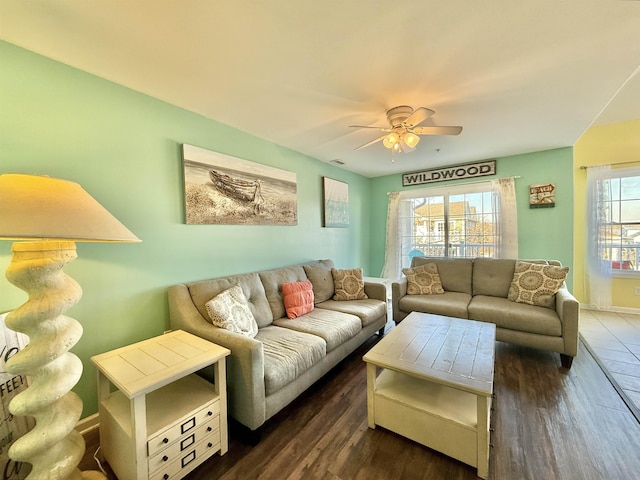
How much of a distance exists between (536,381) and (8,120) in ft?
13.4

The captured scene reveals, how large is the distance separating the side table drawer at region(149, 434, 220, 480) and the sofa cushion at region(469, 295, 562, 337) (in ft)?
8.54

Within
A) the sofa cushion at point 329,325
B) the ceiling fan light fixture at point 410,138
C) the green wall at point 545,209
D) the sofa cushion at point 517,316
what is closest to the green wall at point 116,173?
the sofa cushion at point 329,325

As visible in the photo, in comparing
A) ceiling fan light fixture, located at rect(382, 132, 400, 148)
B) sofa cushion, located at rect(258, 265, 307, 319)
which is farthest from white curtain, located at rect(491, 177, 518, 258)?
sofa cushion, located at rect(258, 265, 307, 319)

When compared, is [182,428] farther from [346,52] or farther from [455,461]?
[346,52]

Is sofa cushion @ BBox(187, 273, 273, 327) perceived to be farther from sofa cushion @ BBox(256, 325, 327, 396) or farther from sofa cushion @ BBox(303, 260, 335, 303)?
sofa cushion @ BBox(303, 260, 335, 303)

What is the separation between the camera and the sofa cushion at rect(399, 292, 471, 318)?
281cm

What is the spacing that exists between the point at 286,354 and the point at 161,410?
766 millimetres

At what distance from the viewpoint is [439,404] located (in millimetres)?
1550

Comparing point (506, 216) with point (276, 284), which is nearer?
point (276, 284)

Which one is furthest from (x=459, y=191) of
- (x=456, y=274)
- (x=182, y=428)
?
(x=182, y=428)

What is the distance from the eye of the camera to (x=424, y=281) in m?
3.38

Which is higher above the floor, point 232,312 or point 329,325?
point 232,312

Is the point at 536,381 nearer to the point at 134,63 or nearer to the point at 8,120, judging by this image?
the point at 134,63

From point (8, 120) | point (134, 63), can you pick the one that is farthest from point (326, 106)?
point (8, 120)
